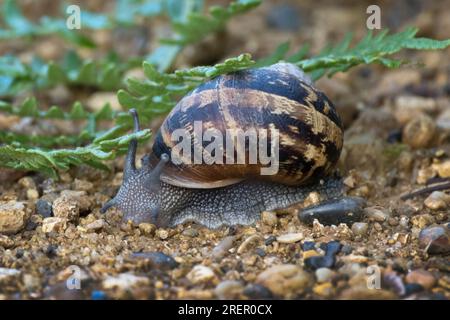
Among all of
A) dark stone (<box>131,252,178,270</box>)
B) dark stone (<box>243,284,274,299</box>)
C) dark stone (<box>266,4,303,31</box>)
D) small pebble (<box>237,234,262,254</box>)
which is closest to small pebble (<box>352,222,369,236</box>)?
small pebble (<box>237,234,262,254</box>)

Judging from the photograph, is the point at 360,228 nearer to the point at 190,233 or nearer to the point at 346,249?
the point at 346,249

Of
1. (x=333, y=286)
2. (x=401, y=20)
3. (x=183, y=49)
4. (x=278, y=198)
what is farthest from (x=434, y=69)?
(x=333, y=286)

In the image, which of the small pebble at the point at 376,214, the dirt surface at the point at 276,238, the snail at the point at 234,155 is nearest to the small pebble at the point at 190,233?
the dirt surface at the point at 276,238

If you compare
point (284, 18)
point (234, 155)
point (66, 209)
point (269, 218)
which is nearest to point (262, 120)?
point (234, 155)

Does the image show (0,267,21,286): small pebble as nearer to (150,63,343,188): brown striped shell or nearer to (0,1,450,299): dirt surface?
(0,1,450,299): dirt surface

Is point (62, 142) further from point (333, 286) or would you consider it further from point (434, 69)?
point (434, 69)

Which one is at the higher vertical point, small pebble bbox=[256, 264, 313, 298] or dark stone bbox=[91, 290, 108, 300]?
small pebble bbox=[256, 264, 313, 298]
